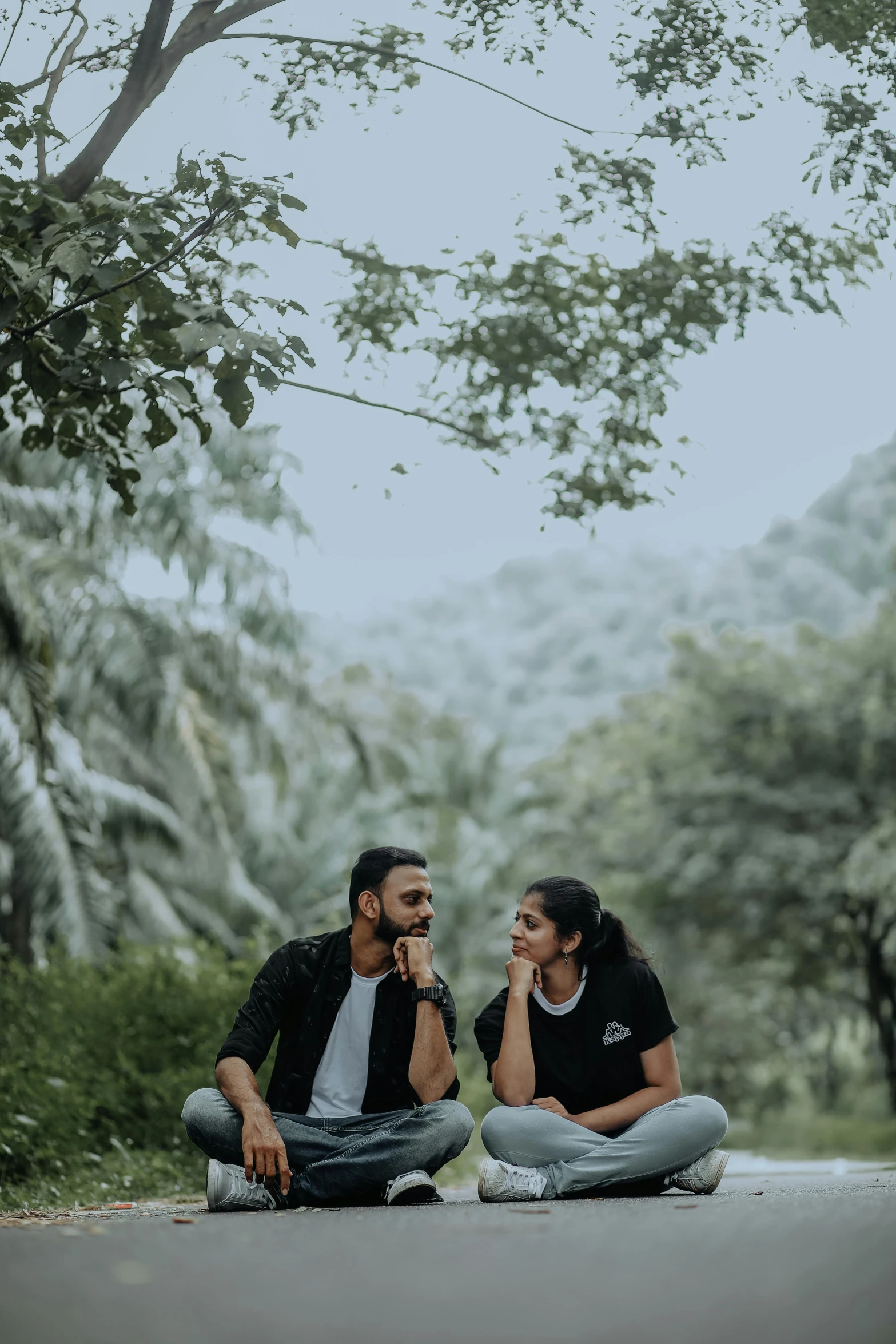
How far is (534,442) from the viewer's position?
6.72 meters

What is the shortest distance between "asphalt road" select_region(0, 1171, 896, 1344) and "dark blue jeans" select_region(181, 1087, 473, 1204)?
0.86 meters

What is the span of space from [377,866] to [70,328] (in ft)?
6.77

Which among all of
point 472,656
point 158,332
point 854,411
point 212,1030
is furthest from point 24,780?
point 472,656

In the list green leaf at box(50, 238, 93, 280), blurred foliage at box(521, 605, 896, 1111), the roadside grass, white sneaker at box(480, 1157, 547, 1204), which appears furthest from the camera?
blurred foliage at box(521, 605, 896, 1111)

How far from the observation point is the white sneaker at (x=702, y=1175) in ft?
15.3

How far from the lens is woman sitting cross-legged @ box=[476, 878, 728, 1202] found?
4500mm

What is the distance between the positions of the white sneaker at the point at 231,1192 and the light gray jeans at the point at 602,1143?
0.72m

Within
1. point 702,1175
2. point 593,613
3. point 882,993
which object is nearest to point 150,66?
point 702,1175

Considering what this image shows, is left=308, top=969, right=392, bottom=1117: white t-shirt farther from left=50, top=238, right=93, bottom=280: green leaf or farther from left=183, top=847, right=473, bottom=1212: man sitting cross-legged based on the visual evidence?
left=50, top=238, right=93, bottom=280: green leaf

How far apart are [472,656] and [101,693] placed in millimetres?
76764

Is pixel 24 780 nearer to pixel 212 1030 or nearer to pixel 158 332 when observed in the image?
pixel 212 1030

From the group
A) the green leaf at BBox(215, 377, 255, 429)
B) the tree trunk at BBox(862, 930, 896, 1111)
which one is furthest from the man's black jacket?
the tree trunk at BBox(862, 930, 896, 1111)

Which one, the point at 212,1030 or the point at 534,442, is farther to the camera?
the point at 212,1030

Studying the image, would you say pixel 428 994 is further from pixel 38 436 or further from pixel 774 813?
pixel 774 813
